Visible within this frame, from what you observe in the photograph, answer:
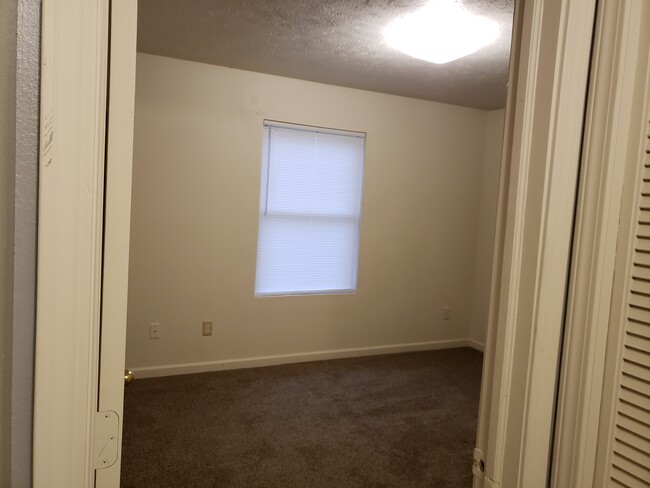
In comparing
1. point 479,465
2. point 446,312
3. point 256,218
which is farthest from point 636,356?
point 446,312

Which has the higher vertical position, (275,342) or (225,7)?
(225,7)

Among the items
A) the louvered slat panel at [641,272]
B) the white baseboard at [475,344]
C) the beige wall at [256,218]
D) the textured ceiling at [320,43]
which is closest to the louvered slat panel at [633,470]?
the louvered slat panel at [641,272]

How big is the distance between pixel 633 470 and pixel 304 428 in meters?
2.16

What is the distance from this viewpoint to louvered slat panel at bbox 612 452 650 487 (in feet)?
2.74

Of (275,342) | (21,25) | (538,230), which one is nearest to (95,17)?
(21,25)

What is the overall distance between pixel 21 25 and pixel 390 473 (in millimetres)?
2411

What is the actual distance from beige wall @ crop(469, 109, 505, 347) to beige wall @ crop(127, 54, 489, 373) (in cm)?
6

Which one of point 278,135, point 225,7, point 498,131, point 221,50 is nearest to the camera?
point 225,7

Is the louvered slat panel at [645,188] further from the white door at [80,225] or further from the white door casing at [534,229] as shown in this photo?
the white door at [80,225]

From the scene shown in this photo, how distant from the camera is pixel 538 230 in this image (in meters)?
0.84

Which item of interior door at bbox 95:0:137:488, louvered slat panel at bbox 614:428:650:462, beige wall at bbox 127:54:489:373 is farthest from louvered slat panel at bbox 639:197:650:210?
beige wall at bbox 127:54:489:373

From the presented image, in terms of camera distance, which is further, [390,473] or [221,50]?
[221,50]

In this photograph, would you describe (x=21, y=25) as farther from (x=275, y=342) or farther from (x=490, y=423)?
(x=275, y=342)

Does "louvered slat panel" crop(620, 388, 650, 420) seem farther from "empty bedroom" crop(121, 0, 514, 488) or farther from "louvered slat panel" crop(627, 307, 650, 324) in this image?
"empty bedroom" crop(121, 0, 514, 488)
